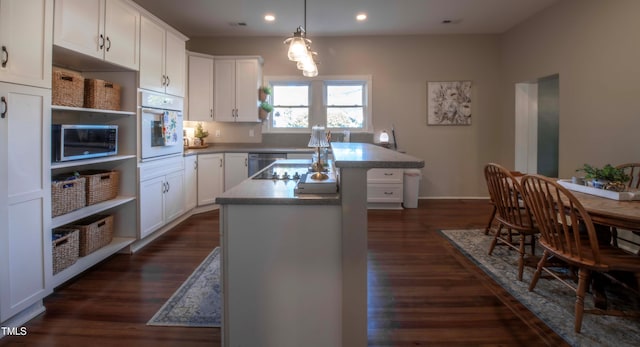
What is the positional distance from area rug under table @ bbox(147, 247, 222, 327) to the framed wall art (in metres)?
4.50

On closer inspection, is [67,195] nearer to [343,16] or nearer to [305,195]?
[305,195]

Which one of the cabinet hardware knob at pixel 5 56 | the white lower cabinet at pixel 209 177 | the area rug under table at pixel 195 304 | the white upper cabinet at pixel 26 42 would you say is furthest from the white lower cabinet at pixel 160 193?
the cabinet hardware knob at pixel 5 56

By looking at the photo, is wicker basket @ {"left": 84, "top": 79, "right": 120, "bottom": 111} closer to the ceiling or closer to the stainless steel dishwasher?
the ceiling

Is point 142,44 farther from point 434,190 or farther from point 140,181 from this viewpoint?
point 434,190

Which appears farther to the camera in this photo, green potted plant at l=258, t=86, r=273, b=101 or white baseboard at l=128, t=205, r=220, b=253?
green potted plant at l=258, t=86, r=273, b=101

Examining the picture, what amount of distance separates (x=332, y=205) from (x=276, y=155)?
3639mm

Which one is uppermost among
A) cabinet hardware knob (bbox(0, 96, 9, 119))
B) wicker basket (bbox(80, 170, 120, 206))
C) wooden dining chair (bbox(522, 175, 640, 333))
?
cabinet hardware knob (bbox(0, 96, 9, 119))

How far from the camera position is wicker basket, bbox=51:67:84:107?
8.08 feet

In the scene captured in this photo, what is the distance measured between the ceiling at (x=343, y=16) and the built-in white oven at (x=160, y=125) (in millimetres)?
1411

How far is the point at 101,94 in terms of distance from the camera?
292 centimetres

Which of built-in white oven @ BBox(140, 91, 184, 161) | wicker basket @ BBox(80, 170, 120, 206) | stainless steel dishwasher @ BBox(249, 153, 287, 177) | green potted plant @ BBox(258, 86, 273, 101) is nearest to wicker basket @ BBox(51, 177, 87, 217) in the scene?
wicker basket @ BBox(80, 170, 120, 206)

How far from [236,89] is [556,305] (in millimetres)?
4720

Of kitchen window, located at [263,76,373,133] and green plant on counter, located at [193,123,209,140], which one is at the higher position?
kitchen window, located at [263,76,373,133]

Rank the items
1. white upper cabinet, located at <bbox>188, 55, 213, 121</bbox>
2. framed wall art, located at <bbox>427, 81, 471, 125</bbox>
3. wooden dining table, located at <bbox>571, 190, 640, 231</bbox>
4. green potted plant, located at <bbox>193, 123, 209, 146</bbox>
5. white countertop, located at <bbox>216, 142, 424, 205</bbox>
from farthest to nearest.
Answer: framed wall art, located at <bbox>427, 81, 471, 125</bbox> → green potted plant, located at <bbox>193, 123, 209, 146</bbox> → white upper cabinet, located at <bbox>188, 55, 213, 121</bbox> → wooden dining table, located at <bbox>571, 190, 640, 231</bbox> → white countertop, located at <bbox>216, 142, 424, 205</bbox>
